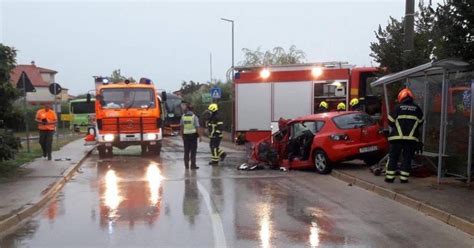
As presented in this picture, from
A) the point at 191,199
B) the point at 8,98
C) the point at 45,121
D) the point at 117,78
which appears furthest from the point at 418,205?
the point at 117,78

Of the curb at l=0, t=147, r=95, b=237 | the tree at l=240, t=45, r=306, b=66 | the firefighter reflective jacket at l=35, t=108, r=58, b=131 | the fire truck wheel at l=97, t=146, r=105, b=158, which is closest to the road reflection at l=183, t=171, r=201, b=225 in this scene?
the curb at l=0, t=147, r=95, b=237

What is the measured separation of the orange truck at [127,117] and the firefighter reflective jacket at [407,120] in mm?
10071

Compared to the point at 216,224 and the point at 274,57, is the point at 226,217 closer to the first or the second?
the point at 216,224

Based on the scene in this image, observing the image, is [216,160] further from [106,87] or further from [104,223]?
[104,223]

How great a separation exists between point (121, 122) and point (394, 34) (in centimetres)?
946

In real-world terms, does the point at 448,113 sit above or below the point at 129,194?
above

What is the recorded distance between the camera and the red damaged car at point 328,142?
13328mm

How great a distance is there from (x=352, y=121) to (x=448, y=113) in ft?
9.63

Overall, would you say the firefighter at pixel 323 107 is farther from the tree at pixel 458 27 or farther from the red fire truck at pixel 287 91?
the tree at pixel 458 27

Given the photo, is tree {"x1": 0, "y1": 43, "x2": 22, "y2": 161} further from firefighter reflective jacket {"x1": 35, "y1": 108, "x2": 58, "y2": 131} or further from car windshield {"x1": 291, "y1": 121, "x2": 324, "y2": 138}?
car windshield {"x1": 291, "y1": 121, "x2": 324, "y2": 138}

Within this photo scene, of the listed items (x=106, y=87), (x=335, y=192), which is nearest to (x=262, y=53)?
(x=106, y=87)

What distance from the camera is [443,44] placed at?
10.3m

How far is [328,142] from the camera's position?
13398 mm

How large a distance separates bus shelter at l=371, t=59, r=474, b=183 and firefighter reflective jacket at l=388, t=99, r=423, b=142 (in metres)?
0.47
